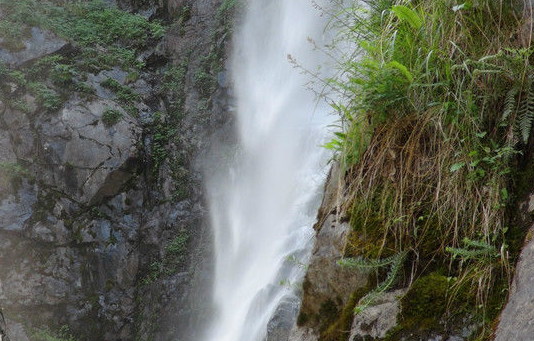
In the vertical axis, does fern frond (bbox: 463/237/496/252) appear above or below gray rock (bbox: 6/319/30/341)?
below

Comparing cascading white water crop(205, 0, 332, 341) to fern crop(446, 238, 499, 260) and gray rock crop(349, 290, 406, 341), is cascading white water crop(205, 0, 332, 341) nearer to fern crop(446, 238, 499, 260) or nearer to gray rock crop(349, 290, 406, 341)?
gray rock crop(349, 290, 406, 341)

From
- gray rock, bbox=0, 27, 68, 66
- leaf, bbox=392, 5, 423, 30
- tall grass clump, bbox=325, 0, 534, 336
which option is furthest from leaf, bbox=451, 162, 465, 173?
gray rock, bbox=0, 27, 68, 66

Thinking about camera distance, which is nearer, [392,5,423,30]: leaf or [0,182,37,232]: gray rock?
[392,5,423,30]: leaf

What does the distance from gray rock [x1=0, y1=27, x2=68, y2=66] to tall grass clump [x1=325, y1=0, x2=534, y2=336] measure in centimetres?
1053

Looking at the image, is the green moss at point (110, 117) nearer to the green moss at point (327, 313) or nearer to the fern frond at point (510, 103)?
the green moss at point (327, 313)

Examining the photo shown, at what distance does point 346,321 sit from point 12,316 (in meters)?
9.35

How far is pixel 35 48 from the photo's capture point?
11188mm

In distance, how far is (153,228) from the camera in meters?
10.8

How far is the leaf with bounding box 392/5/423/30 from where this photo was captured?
7.71 ft

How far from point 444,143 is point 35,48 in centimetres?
1127

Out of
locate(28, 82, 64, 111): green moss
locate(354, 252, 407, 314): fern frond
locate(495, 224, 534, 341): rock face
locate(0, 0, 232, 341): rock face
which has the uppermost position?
locate(28, 82, 64, 111): green moss

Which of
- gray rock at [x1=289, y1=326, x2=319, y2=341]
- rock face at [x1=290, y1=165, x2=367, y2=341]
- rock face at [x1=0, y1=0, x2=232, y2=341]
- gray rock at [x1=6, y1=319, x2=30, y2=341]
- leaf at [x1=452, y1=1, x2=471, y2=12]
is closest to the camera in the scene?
leaf at [x1=452, y1=1, x2=471, y2=12]

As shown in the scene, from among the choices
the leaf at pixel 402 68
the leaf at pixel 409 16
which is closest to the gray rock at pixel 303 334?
the leaf at pixel 402 68

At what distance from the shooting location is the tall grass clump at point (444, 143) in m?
1.89
